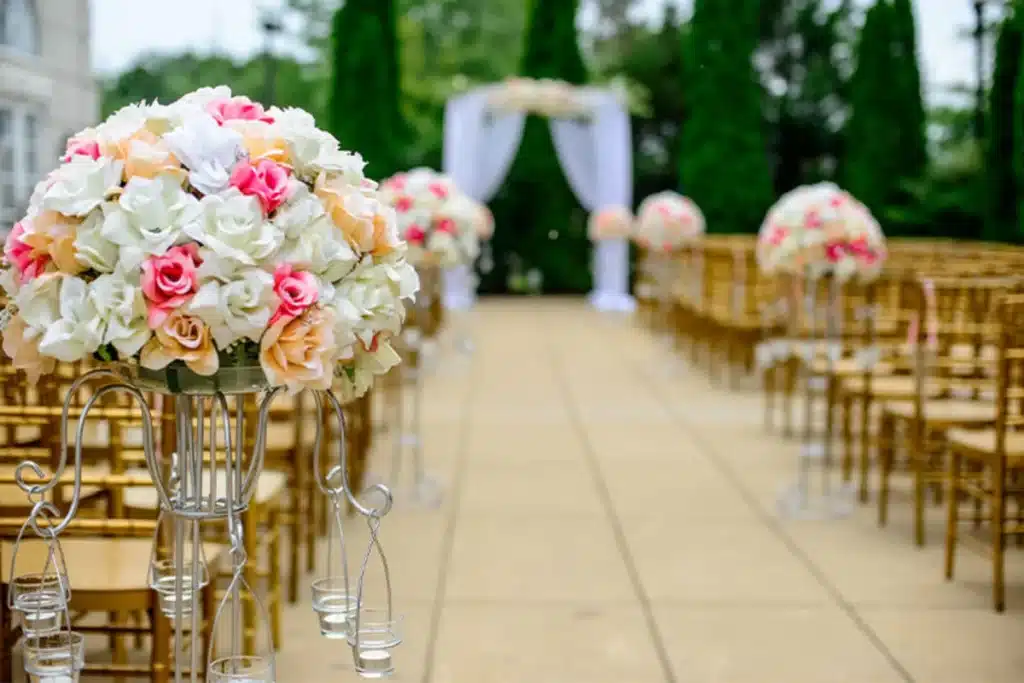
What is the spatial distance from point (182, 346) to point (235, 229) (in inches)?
7.1

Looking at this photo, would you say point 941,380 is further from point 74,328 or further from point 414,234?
point 74,328

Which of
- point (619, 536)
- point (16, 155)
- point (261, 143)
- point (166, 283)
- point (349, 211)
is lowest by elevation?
point (619, 536)

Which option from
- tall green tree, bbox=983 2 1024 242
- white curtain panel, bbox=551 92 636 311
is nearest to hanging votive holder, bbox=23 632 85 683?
tall green tree, bbox=983 2 1024 242

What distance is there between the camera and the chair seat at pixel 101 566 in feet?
10.7

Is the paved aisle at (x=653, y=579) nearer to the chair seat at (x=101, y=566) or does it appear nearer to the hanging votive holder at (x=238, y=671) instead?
the chair seat at (x=101, y=566)

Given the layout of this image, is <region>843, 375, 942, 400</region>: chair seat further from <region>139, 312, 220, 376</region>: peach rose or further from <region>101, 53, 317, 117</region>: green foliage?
<region>101, 53, 317, 117</region>: green foliage

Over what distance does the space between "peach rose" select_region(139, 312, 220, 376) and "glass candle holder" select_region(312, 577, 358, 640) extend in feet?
1.52

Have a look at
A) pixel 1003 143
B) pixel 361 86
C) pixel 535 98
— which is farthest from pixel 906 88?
pixel 1003 143

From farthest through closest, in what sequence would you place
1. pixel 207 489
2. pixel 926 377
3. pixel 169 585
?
1. pixel 926 377
2. pixel 207 489
3. pixel 169 585

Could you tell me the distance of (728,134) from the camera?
63.2 feet

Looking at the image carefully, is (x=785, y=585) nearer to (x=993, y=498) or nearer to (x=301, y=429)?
(x=993, y=498)

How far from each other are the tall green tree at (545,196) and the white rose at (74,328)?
18.5 metres

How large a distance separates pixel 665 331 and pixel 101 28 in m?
6.35

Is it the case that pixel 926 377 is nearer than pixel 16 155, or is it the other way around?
pixel 926 377
